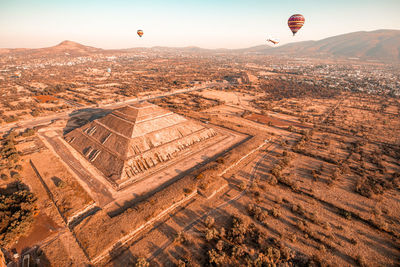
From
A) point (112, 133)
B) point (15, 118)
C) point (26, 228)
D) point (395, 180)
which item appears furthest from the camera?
point (15, 118)

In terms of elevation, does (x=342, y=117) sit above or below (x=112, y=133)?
below

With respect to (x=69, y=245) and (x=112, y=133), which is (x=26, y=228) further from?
(x=112, y=133)

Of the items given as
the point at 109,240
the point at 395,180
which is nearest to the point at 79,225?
the point at 109,240

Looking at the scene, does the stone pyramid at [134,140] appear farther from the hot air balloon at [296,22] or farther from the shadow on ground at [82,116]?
the hot air balloon at [296,22]

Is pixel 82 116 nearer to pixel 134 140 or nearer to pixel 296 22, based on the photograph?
pixel 134 140

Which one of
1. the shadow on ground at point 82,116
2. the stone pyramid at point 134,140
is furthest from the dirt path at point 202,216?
the shadow on ground at point 82,116

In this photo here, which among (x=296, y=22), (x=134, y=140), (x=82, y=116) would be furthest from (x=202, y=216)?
(x=296, y=22)
